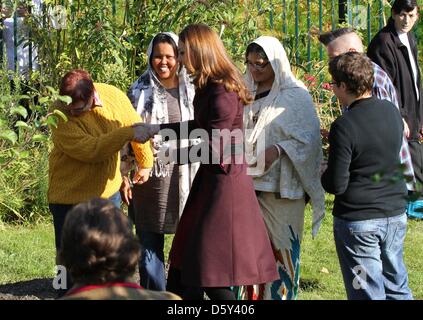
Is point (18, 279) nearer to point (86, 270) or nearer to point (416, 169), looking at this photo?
point (416, 169)

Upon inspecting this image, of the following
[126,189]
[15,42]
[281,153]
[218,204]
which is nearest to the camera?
[218,204]

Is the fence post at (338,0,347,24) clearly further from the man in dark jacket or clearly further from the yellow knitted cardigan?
the yellow knitted cardigan

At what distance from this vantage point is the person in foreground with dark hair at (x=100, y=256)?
316 centimetres

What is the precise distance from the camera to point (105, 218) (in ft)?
10.6

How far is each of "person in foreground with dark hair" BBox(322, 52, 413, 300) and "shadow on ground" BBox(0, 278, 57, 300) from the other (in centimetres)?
219

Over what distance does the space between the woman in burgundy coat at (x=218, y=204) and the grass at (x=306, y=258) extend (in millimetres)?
1243

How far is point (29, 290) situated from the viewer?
645 cm

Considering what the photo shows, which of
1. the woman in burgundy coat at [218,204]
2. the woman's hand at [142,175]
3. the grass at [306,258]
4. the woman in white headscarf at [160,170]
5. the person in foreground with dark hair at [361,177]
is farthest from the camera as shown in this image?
the grass at [306,258]

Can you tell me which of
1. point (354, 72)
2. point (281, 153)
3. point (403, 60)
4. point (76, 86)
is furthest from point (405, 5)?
point (76, 86)

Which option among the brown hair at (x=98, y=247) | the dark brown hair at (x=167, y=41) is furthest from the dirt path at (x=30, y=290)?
the brown hair at (x=98, y=247)

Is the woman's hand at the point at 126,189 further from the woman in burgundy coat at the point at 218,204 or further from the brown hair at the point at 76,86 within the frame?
the woman in burgundy coat at the point at 218,204

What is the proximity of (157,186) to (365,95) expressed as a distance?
1574mm

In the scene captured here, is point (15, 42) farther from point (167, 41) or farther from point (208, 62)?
point (208, 62)

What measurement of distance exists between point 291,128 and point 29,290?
214 centimetres
